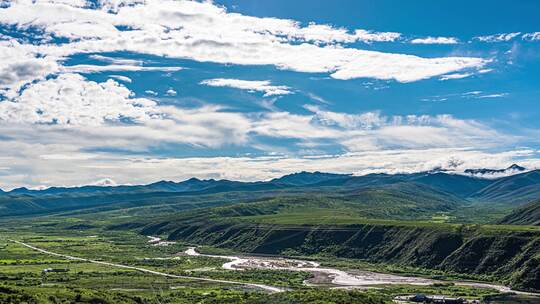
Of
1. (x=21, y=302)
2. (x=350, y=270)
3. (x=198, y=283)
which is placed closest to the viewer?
(x=21, y=302)

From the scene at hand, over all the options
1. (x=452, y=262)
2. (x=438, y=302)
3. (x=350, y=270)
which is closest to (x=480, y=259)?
(x=452, y=262)

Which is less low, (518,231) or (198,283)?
(518,231)

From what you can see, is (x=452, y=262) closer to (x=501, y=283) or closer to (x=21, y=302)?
(x=501, y=283)

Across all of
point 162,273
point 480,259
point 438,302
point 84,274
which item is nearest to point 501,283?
point 480,259

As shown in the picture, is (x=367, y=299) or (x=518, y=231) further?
(x=518, y=231)

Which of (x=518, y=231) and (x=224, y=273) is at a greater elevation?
(x=518, y=231)

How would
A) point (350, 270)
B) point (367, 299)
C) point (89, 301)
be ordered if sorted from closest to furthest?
point (89, 301) < point (367, 299) < point (350, 270)

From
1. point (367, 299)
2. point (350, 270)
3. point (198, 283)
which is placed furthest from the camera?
point (350, 270)

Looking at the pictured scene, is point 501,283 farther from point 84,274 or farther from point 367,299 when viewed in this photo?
point 84,274

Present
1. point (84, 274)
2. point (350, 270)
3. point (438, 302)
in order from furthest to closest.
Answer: point (350, 270), point (84, 274), point (438, 302)
